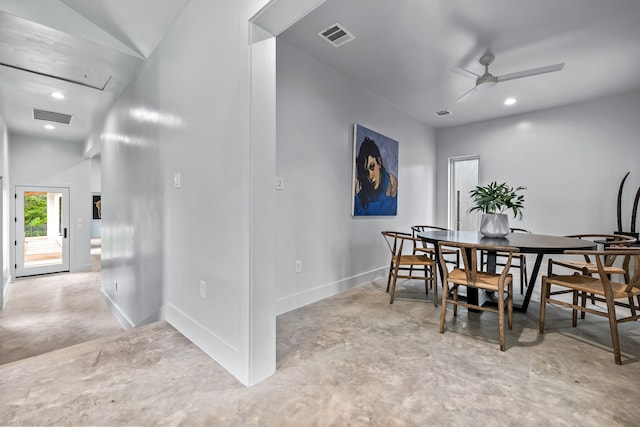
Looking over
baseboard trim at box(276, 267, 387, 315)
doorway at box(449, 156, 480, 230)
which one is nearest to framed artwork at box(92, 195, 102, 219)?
baseboard trim at box(276, 267, 387, 315)

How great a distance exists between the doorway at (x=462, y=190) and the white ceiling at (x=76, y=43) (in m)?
5.14

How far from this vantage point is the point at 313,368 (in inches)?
71.9

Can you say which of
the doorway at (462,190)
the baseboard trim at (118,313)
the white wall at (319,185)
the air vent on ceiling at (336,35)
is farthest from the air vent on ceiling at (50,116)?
the doorway at (462,190)

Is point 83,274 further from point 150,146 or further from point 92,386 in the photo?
point 92,386

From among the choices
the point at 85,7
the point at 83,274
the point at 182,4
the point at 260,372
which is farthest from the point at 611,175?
the point at 83,274

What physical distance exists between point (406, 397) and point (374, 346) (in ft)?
1.90

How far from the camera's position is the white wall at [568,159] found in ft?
13.4

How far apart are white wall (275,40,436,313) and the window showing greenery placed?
687cm

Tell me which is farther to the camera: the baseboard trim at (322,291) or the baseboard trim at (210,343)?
the baseboard trim at (322,291)

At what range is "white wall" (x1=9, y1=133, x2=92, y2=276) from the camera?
6.07 meters

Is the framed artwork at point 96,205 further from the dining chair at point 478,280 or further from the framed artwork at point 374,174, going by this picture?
the dining chair at point 478,280

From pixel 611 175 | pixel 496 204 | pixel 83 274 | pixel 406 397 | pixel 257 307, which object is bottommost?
pixel 83 274

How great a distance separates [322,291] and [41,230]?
718 centimetres

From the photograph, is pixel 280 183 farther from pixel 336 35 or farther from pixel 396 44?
pixel 396 44
